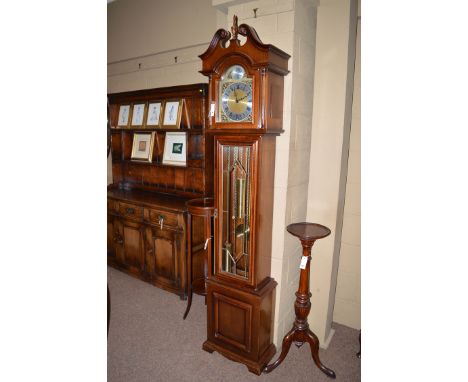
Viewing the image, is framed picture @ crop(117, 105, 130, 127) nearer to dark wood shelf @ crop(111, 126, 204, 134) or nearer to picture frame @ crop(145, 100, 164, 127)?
dark wood shelf @ crop(111, 126, 204, 134)

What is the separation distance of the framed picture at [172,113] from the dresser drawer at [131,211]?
94 cm

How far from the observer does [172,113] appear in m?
3.26

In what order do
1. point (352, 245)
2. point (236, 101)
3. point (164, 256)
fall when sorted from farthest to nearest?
point (164, 256) < point (352, 245) < point (236, 101)

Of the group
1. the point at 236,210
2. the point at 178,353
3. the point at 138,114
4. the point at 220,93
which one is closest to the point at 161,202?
the point at 138,114

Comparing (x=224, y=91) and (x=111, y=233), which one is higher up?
(x=224, y=91)

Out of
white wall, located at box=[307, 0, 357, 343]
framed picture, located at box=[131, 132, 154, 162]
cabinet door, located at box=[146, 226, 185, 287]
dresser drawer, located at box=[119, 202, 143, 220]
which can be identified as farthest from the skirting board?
framed picture, located at box=[131, 132, 154, 162]

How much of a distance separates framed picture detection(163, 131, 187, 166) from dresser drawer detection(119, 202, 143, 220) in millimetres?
613

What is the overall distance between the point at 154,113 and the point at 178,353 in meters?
2.45

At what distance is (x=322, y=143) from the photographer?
2.25m

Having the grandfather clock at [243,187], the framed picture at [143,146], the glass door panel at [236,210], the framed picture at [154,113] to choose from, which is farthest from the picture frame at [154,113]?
the glass door panel at [236,210]

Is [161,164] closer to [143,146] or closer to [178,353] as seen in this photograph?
[143,146]

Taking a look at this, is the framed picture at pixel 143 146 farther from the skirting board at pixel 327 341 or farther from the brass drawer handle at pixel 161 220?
the skirting board at pixel 327 341
